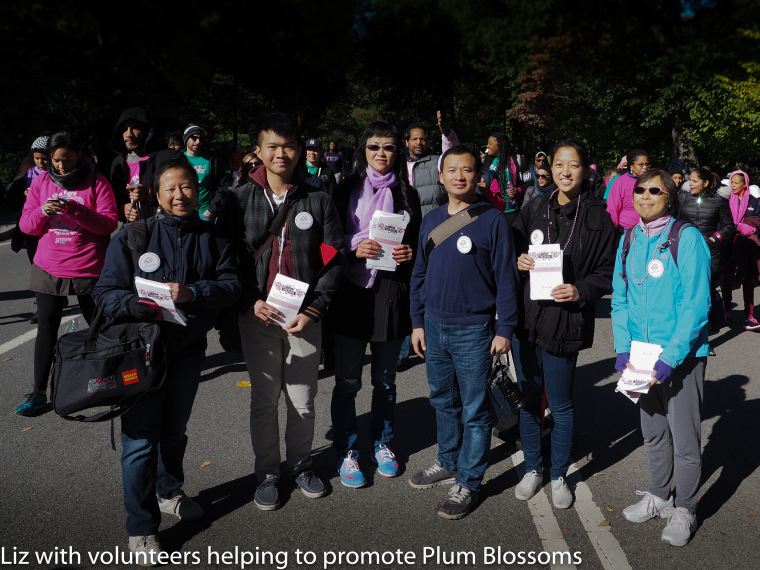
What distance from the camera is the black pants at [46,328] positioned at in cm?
451

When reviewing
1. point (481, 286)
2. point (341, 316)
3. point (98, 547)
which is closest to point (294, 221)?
point (341, 316)

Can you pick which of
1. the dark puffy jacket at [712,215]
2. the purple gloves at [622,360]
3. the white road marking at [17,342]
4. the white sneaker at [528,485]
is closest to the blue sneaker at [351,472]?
the white sneaker at [528,485]

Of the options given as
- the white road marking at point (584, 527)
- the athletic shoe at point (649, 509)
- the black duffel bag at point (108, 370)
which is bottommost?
the white road marking at point (584, 527)

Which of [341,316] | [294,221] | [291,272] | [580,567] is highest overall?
[294,221]

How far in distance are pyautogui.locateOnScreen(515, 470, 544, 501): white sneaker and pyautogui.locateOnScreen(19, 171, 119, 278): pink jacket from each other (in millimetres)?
3029

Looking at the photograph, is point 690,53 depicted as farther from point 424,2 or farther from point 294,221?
point 294,221

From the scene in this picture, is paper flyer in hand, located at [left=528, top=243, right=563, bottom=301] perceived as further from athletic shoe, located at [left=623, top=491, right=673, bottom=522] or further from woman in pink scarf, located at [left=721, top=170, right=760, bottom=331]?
woman in pink scarf, located at [left=721, top=170, right=760, bottom=331]

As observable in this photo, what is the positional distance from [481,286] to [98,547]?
220 cm

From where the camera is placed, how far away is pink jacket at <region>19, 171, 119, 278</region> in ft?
13.9

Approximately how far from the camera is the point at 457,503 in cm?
328

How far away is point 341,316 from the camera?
360cm

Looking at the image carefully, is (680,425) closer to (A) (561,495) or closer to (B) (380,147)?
(A) (561,495)

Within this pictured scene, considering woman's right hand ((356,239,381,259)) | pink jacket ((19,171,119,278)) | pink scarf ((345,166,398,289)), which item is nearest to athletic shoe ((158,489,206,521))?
pink scarf ((345,166,398,289))

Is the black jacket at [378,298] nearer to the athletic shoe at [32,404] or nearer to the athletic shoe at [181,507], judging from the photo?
the athletic shoe at [181,507]
